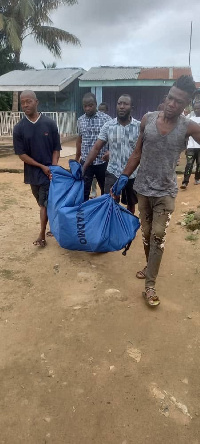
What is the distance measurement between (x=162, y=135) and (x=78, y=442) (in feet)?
6.67

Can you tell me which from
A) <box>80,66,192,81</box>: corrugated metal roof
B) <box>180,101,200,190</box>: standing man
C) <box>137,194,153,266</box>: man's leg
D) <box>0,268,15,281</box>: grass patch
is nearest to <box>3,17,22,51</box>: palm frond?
<box>80,66,192,81</box>: corrugated metal roof

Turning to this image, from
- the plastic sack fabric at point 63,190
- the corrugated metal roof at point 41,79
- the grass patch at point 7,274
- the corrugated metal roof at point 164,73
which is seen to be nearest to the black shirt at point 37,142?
the plastic sack fabric at point 63,190

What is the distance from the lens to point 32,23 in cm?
1603

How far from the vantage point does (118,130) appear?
3.54 m

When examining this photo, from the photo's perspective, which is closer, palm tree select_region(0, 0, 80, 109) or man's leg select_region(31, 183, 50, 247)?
man's leg select_region(31, 183, 50, 247)

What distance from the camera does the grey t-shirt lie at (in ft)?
8.43

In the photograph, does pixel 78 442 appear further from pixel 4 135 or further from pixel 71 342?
pixel 4 135

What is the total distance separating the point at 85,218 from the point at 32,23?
1612cm

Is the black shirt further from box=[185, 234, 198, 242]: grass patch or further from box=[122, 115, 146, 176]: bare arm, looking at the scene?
box=[185, 234, 198, 242]: grass patch

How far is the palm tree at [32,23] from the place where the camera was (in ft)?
49.3

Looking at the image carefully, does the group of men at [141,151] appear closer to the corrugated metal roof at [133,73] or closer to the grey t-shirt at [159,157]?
the grey t-shirt at [159,157]

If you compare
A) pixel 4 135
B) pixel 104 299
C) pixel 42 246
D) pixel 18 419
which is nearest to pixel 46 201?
pixel 42 246

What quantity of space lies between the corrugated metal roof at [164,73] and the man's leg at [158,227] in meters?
10.3

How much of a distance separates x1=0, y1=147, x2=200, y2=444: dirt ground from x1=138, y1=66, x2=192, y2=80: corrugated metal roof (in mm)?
9896
